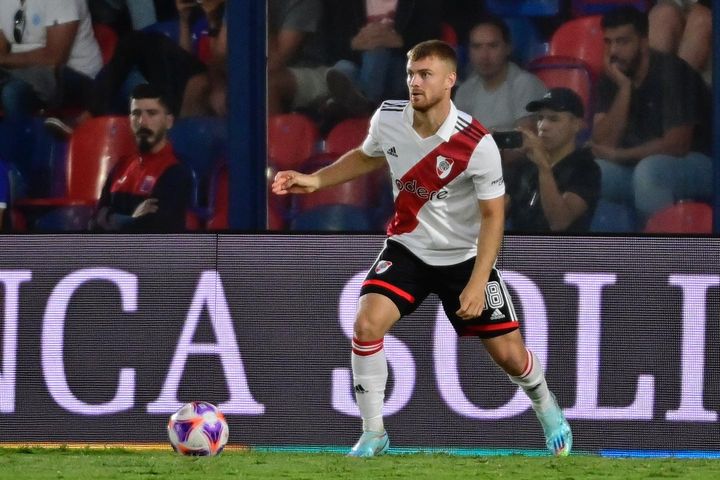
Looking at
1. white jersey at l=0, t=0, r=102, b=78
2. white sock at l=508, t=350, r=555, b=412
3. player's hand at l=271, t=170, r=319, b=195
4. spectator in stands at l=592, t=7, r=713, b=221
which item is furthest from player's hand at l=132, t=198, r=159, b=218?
white sock at l=508, t=350, r=555, b=412

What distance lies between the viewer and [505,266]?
7730mm

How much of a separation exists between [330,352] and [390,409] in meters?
0.44

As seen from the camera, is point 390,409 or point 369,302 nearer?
point 369,302

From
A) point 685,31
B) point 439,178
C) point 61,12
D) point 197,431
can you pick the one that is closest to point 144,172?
point 61,12

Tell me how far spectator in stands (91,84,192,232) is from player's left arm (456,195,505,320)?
110 inches

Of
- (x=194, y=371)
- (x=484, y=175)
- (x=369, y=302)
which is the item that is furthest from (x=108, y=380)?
(x=484, y=175)

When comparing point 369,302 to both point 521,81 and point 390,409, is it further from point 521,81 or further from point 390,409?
point 521,81

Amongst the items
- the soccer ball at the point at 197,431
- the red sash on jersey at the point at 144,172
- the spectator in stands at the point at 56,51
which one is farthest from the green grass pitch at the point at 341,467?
the spectator in stands at the point at 56,51

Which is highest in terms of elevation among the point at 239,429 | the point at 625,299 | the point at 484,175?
the point at 484,175

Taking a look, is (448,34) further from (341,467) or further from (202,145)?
(341,467)

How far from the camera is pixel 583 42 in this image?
8438 millimetres

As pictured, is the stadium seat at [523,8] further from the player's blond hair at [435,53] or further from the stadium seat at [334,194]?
the player's blond hair at [435,53]

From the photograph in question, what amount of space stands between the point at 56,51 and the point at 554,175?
3.08 metres

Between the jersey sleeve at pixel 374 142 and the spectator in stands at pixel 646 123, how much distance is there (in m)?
2.11
